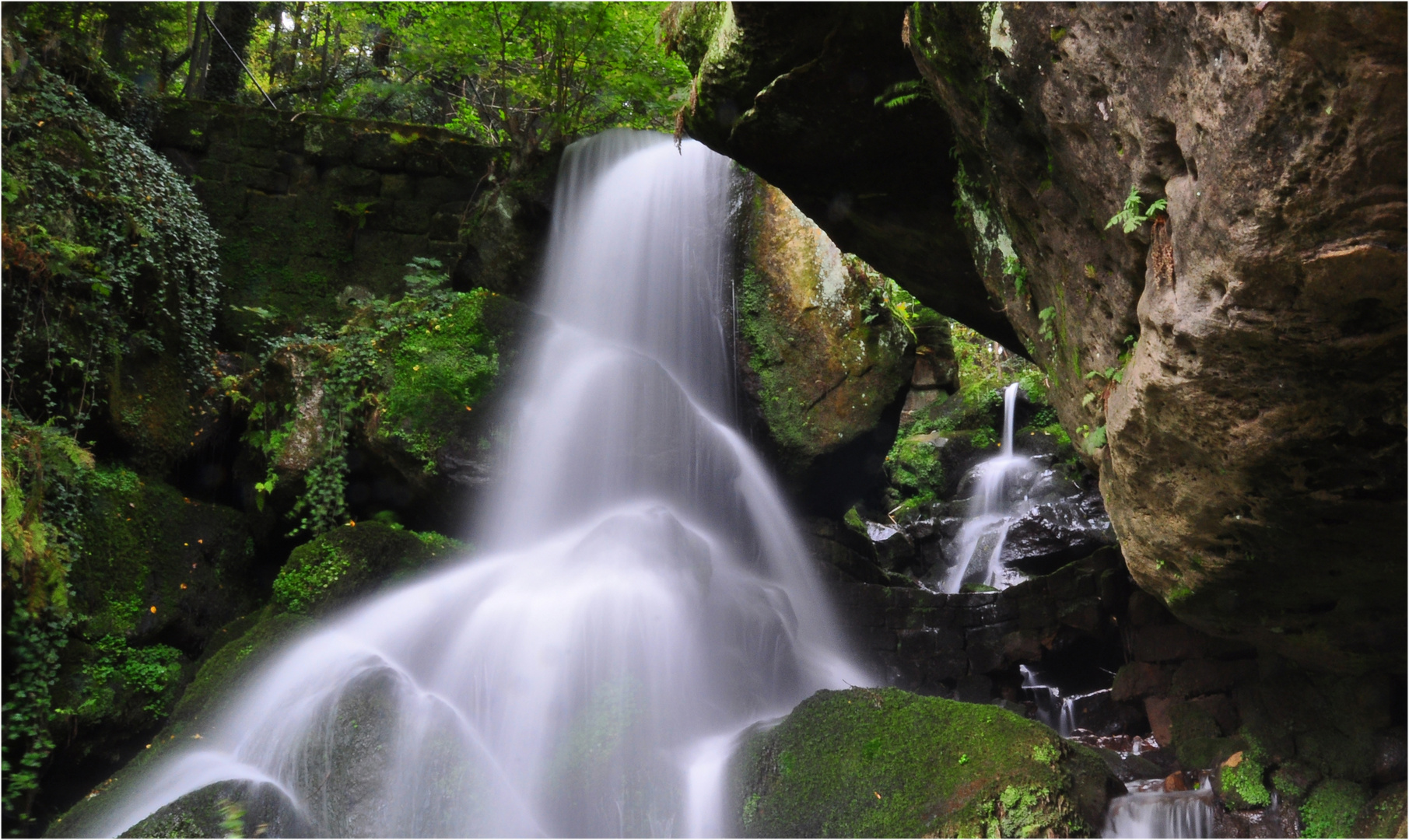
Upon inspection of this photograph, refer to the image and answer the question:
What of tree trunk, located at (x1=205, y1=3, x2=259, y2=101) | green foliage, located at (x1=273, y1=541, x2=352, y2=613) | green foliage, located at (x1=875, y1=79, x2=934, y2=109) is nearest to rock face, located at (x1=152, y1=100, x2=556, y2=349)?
tree trunk, located at (x1=205, y1=3, x2=259, y2=101)

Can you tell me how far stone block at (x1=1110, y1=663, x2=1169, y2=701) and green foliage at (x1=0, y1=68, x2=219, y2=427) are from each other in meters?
8.90

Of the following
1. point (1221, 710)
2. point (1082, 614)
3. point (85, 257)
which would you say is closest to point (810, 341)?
point (1082, 614)

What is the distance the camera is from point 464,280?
10.4 metres

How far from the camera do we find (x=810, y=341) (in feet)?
30.1

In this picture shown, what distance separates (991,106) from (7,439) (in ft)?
22.3

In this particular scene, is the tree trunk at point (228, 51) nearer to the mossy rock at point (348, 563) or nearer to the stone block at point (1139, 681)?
the mossy rock at point (348, 563)

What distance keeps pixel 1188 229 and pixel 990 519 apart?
9079 millimetres

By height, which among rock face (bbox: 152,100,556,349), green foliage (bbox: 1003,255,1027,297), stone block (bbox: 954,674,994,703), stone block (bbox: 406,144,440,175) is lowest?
stone block (bbox: 954,674,994,703)

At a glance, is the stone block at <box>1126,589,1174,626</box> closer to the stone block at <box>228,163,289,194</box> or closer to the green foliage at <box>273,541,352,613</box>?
the green foliage at <box>273,541,352,613</box>

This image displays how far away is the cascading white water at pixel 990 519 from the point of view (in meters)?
10.5

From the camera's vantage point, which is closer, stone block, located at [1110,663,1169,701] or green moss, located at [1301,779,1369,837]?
green moss, located at [1301,779,1369,837]

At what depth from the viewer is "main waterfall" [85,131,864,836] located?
5.18m

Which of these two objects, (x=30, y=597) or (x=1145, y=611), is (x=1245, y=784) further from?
(x=30, y=597)

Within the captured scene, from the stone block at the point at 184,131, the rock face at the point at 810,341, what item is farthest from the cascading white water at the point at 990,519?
the stone block at the point at 184,131
